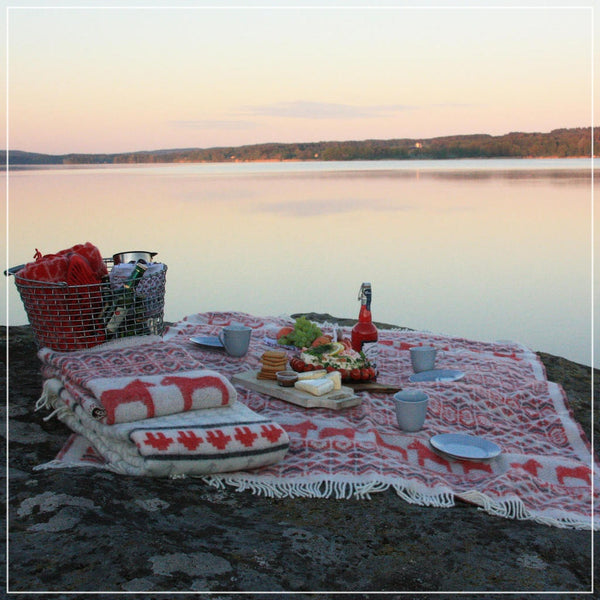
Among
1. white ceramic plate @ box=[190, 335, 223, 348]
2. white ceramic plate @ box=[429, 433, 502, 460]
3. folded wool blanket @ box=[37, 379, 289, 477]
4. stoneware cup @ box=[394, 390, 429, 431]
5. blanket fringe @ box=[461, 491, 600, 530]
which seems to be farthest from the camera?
white ceramic plate @ box=[190, 335, 223, 348]

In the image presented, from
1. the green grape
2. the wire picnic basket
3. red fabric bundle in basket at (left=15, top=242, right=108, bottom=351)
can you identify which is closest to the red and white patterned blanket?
the green grape

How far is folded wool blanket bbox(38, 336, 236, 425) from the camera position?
301cm

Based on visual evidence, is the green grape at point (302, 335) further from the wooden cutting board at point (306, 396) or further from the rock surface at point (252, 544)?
the rock surface at point (252, 544)

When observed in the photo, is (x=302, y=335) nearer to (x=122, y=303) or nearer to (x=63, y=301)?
(x=122, y=303)

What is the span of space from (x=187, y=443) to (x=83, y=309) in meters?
1.21

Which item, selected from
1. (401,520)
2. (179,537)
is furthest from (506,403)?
(179,537)

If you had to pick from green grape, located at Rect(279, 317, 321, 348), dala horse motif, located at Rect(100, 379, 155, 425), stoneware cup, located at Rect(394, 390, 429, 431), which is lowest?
→ stoneware cup, located at Rect(394, 390, 429, 431)

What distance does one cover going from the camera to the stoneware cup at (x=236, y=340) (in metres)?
4.41

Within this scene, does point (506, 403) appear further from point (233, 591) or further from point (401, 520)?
point (233, 591)

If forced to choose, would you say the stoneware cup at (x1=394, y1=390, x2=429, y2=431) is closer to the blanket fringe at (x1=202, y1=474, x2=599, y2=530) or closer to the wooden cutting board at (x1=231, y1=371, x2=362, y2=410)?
the wooden cutting board at (x1=231, y1=371, x2=362, y2=410)

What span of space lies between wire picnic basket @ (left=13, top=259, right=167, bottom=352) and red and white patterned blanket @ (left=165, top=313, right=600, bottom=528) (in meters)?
0.66

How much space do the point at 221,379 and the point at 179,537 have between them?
0.98m

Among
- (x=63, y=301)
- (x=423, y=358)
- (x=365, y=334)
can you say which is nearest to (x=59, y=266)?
(x=63, y=301)

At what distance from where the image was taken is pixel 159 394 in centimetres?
307
